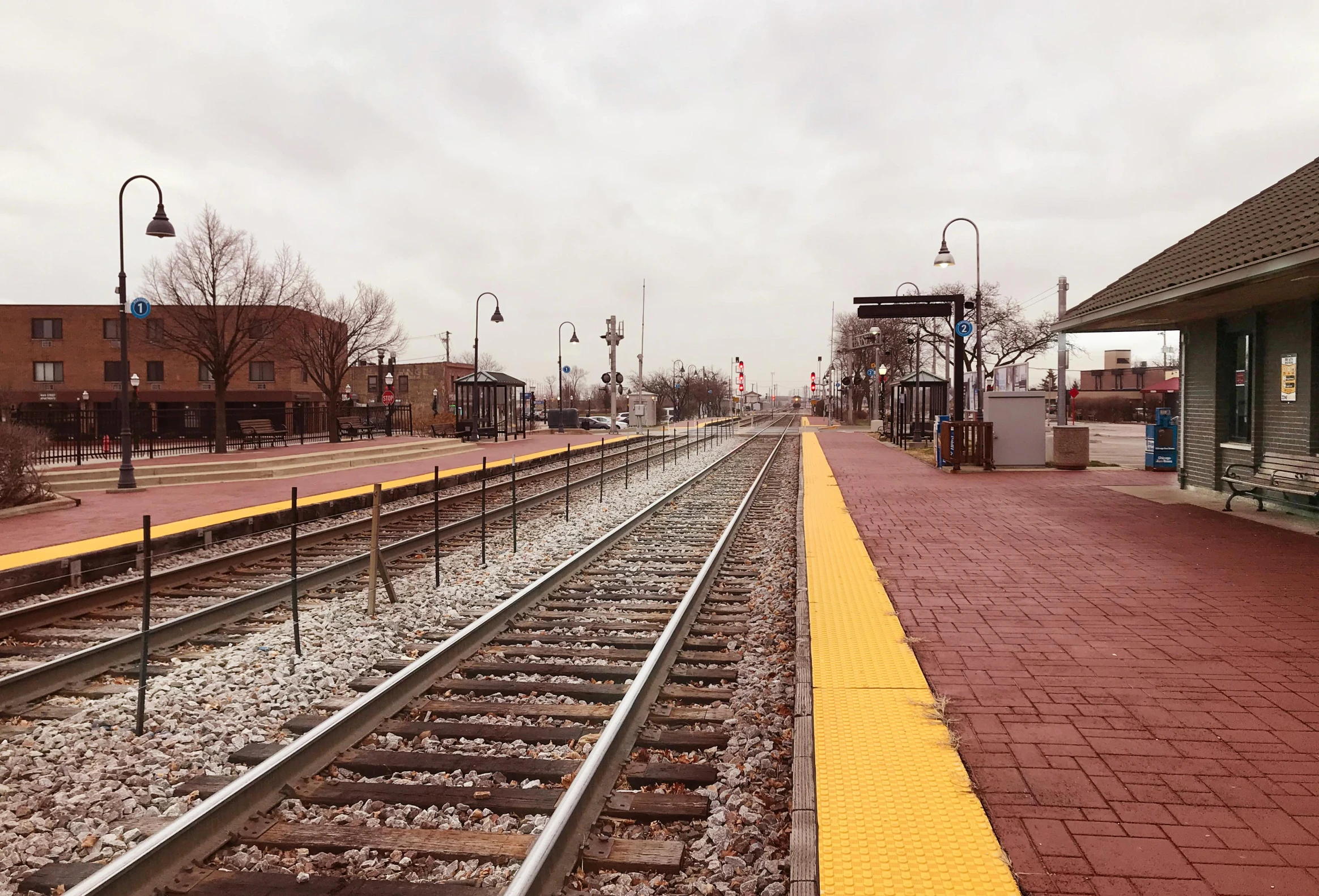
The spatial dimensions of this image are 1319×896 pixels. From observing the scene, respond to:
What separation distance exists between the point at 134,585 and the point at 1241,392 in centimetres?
1655

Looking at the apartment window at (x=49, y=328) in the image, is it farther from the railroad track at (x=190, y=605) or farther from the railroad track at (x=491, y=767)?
the railroad track at (x=491, y=767)

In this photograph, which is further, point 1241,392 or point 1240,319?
point 1241,392

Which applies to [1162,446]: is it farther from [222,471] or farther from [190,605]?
[222,471]

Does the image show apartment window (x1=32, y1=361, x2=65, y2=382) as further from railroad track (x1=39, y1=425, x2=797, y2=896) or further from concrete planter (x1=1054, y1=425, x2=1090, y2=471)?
railroad track (x1=39, y1=425, x2=797, y2=896)

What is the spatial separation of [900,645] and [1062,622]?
1586mm

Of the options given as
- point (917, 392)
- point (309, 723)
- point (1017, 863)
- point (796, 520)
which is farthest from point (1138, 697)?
point (917, 392)

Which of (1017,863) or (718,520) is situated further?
(718,520)

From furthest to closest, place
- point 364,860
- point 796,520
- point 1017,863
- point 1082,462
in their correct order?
point 1082,462 → point 796,520 → point 364,860 → point 1017,863

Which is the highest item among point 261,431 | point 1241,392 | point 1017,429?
point 1241,392

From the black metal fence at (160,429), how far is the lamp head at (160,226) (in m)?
5.93

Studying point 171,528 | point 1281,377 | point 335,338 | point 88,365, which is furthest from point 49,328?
point 1281,377

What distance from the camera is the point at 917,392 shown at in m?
38.0

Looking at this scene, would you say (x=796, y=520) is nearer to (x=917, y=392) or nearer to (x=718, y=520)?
(x=718, y=520)

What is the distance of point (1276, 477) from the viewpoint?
1224 cm
